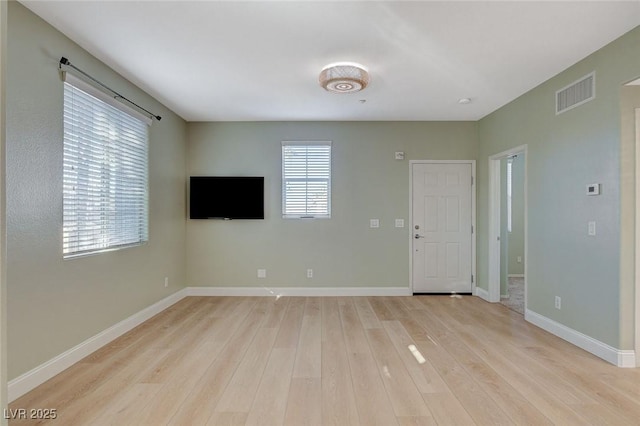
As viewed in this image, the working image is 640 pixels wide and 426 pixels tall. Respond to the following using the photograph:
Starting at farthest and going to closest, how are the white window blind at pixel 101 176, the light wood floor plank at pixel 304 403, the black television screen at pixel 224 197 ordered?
the black television screen at pixel 224 197 < the white window blind at pixel 101 176 < the light wood floor plank at pixel 304 403

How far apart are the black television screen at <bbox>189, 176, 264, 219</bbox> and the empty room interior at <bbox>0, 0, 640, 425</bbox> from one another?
35 mm

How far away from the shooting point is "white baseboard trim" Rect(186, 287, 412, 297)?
4855 mm

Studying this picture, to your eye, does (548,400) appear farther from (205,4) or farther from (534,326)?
(205,4)

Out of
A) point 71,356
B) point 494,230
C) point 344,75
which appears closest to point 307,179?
point 344,75

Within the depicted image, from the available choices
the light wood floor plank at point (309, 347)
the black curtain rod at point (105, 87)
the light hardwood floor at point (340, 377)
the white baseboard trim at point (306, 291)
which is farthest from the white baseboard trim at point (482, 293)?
the black curtain rod at point (105, 87)

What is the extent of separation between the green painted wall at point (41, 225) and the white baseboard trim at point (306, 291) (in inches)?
69.1

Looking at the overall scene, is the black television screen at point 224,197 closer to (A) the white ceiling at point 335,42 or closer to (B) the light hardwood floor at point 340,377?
(A) the white ceiling at point 335,42

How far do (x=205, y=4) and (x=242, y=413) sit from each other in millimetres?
2736

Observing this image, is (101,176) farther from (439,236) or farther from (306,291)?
(439,236)

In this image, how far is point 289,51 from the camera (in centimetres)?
272

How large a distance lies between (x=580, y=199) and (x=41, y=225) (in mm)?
4616

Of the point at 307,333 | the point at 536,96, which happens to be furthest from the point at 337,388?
the point at 536,96

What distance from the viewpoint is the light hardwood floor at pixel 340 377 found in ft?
6.48

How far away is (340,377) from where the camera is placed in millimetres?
2418
